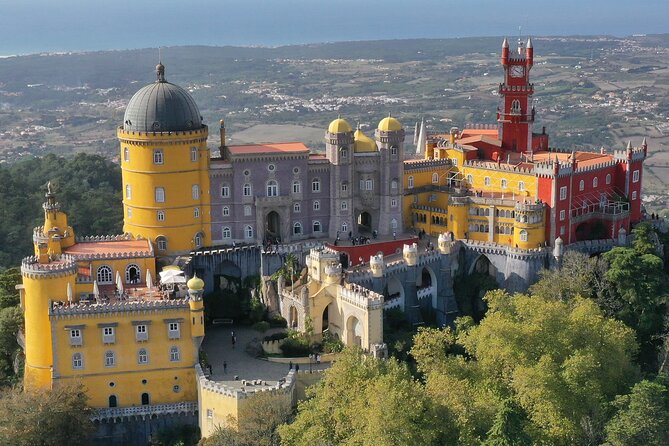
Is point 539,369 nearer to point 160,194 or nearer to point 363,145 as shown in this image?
point 363,145

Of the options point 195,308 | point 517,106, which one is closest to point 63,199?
point 195,308

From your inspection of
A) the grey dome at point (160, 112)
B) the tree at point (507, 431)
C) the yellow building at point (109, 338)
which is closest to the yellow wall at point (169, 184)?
the grey dome at point (160, 112)

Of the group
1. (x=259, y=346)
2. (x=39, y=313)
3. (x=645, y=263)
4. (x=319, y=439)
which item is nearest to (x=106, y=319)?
(x=39, y=313)

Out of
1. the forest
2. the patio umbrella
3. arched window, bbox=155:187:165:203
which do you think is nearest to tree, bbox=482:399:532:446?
the patio umbrella

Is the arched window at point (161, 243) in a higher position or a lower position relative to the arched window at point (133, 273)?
higher

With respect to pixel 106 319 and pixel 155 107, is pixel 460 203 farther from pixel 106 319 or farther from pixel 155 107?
pixel 106 319

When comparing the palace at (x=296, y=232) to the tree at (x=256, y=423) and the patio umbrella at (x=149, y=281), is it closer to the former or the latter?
the patio umbrella at (x=149, y=281)
